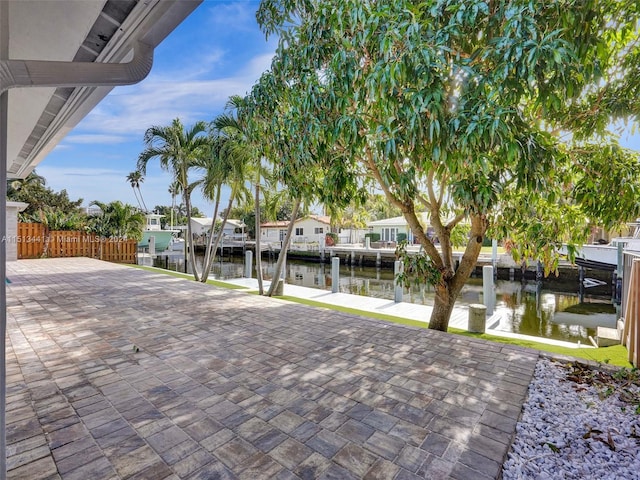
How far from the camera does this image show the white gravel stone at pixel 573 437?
205 centimetres

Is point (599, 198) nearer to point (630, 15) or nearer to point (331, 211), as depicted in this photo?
point (630, 15)

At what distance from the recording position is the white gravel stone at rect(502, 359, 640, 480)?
205 centimetres

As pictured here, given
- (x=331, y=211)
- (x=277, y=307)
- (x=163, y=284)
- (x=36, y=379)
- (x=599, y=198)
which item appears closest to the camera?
(x=36, y=379)

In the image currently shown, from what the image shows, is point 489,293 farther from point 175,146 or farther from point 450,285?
point 175,146

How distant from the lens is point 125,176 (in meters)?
34.0

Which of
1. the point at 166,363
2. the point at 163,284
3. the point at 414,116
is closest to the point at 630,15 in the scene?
the point at 414,116

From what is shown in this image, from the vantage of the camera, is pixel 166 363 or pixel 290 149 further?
pixel 290 149

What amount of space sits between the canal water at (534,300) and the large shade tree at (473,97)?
12.7 ft

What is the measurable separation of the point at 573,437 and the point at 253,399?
244 cm

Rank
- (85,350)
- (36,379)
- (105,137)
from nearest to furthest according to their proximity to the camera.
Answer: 1. (36,379)
2. (85,350)
3. (105,137)

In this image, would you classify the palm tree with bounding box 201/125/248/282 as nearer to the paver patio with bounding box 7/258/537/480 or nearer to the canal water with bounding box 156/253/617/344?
the paver patio with bounding box 7/258/537/480

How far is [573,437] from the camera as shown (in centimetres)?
238

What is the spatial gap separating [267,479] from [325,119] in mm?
3507

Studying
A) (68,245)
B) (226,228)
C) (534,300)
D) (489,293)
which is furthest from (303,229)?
(489,293)
